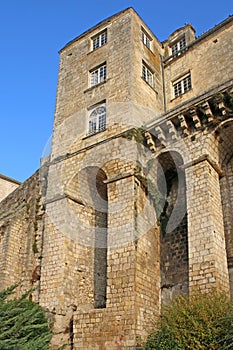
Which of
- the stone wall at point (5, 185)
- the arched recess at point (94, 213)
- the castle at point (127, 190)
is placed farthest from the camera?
the stone wall at point (5, 185)

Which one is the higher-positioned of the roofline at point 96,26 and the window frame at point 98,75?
the roofline at point 96,26

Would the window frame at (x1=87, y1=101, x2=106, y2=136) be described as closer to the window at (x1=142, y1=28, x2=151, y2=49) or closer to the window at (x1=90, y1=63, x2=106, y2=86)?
the window at (x1=90, y1=63, x2=106, y2=86)

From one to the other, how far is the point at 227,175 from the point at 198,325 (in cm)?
531

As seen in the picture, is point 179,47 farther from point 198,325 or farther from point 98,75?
point 198,325

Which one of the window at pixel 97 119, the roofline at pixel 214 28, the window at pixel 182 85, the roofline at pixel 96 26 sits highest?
the roofline at pixel 96 26

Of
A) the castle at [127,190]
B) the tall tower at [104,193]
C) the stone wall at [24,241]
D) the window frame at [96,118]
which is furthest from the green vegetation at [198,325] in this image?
the window frame at [96,118]

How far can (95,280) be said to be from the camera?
46.3 ft

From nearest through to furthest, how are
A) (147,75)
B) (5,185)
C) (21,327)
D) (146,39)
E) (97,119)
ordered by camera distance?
(21,327) → (97,119) → (147,75) → (146,39) → (5,185)

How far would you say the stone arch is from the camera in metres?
12.0

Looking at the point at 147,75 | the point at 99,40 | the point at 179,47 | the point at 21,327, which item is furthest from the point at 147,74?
the point at 21,327

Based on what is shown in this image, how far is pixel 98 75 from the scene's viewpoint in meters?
16.8

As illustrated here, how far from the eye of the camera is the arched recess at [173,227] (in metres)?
12.3

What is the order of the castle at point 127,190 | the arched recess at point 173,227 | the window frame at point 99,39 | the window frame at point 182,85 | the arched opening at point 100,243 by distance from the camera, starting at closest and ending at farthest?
the castle at point 127,190, the arched recess at point 173,227, the arched opening at point 100,243, the window frame at point 182,85, the window frame at point 99,39

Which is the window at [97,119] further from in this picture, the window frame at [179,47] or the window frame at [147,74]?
the window frame at [179,47]
